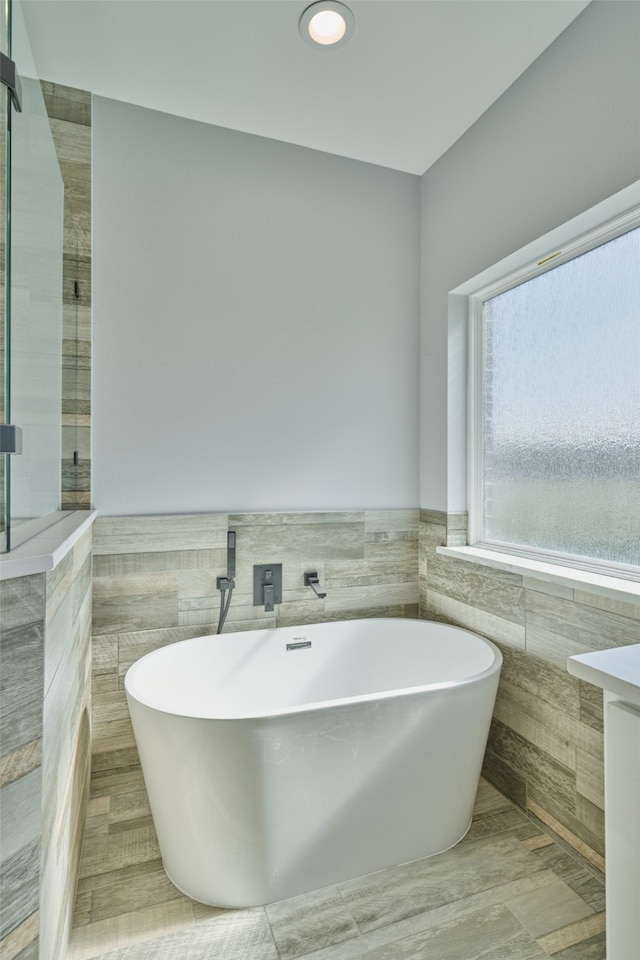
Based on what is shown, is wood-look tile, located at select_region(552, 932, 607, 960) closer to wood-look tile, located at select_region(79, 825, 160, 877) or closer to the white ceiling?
wood-look tile, located at select_region(79, 825, 160, 877)

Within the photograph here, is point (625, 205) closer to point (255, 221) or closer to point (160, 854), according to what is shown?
point (255, 221)

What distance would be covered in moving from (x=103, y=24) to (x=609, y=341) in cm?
205

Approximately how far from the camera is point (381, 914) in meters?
1.47

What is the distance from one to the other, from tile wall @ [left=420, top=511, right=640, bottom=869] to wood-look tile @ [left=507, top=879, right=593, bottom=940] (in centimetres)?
17

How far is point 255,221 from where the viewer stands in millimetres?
2408

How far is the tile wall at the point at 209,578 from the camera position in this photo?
7.13 feet

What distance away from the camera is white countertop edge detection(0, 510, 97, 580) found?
37.4 inches

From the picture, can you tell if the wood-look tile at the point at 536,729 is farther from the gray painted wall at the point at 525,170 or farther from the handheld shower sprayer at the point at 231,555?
the handheld shower sprayer at the point at 231,555

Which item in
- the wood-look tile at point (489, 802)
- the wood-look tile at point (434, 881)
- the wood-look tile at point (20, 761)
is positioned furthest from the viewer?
the wood-look tile at point (489, 802)

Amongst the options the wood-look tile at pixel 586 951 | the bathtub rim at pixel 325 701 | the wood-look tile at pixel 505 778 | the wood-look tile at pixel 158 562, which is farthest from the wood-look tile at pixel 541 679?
the wood-look tile at pixel 158 562

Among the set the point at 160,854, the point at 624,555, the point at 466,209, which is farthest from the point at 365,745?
the point at 466,209

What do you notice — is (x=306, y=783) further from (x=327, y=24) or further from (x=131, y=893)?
(x=327, y=24)

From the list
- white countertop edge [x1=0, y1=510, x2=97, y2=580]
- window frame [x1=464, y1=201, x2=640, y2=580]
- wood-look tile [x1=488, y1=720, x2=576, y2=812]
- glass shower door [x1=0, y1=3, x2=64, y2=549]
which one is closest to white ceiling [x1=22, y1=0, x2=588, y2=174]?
glass shower door [x1=0, y1=3, x2=64, y2=549]

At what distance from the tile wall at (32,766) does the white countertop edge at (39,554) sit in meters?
0.02
